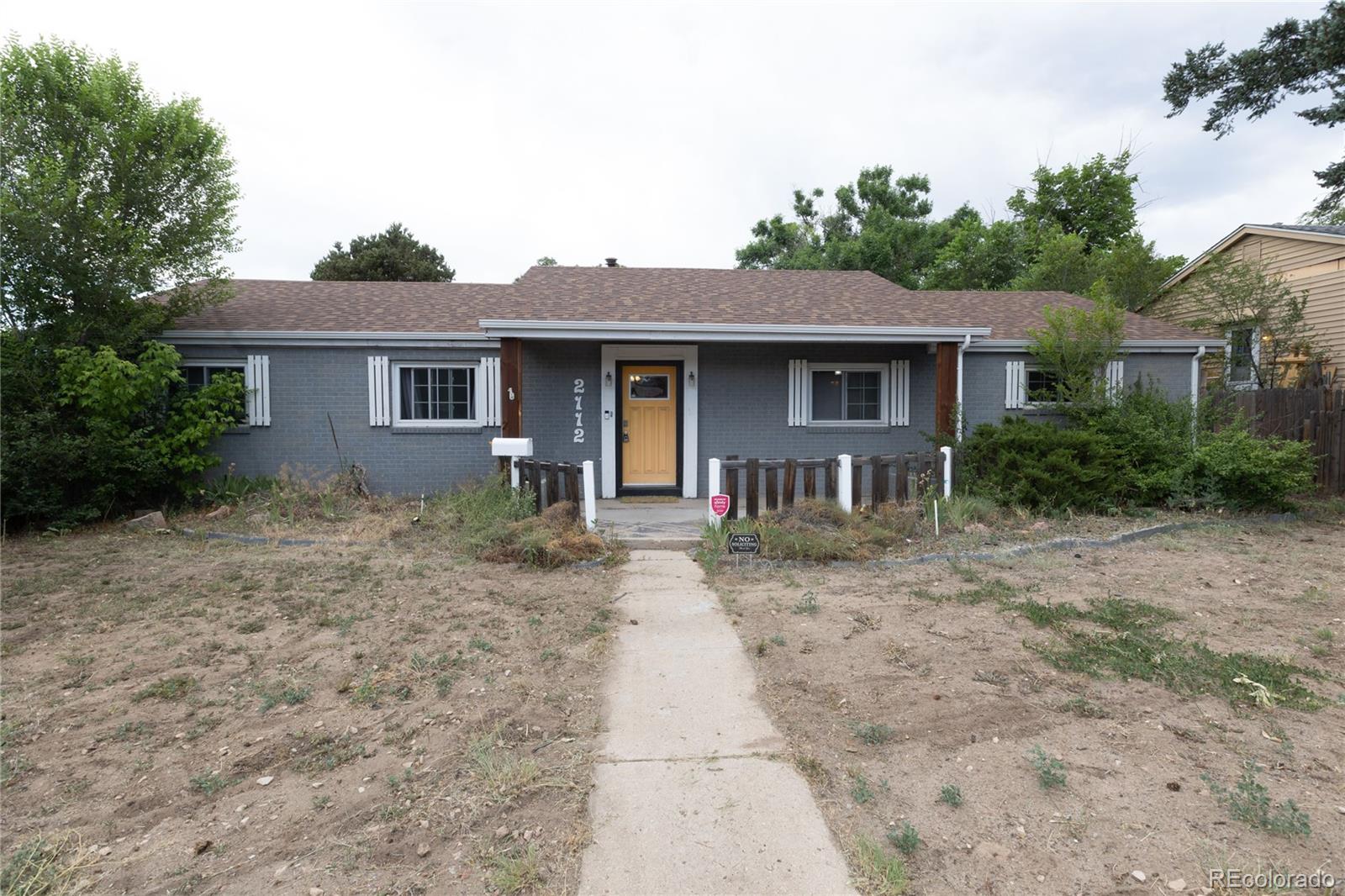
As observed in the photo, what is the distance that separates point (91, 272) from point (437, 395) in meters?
4.58

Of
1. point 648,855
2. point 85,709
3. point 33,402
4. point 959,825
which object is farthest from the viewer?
point 33,402

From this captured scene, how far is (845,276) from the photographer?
46.5 feet

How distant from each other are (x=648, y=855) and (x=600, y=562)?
4508mm

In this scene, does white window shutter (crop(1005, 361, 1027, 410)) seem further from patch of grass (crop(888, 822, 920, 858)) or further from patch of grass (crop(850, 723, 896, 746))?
patch of grass (crop(888, 822, 920, 858))

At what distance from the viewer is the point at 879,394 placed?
11516 millimetres

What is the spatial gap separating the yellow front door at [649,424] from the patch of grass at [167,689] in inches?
289

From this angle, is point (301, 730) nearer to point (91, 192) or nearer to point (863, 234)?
point (91, 192)

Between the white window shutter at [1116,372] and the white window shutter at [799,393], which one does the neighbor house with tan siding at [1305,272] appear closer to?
the white window shutter at [1116,372]

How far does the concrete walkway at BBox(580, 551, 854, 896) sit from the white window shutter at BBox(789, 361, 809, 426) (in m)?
6.87

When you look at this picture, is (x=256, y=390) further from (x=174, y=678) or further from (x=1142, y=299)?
(x=1142, y=299)

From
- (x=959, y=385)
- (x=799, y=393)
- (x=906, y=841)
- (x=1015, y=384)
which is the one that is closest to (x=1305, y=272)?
(x=1015, y=384)

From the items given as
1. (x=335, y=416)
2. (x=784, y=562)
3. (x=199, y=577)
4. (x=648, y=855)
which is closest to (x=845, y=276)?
(x=784, y=562)

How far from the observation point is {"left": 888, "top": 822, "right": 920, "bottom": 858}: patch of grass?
2594 mm

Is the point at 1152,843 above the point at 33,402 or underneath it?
underneath
